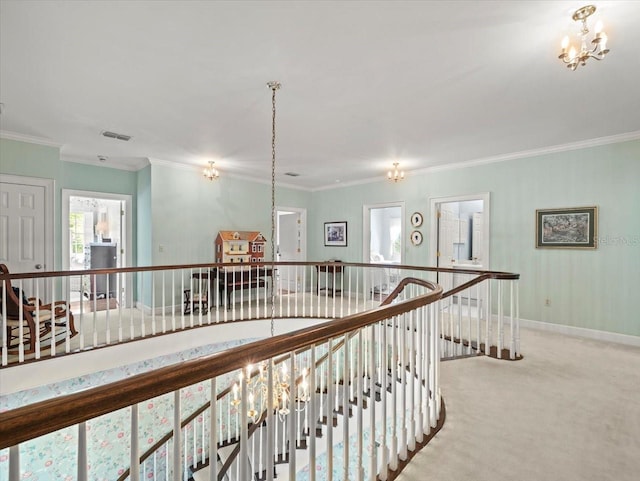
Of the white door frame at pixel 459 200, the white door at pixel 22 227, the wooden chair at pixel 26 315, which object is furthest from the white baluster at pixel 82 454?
the white door frame at pixel 459 200

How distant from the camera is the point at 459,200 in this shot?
5676 millimetres

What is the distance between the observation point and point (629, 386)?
9.15 ft

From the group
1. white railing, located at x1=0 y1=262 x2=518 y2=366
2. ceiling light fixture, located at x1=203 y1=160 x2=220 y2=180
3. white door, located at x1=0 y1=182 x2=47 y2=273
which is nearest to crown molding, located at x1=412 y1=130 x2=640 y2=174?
white railing, located at x1=0 y1=262 x2=518 y2=366

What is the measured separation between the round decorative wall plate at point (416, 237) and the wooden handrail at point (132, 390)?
17.1 feet

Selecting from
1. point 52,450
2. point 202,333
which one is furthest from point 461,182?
point 52,450

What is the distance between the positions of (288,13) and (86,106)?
269 cm

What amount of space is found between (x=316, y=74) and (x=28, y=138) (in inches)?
174

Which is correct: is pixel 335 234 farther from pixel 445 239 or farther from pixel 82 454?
pixel 82 454

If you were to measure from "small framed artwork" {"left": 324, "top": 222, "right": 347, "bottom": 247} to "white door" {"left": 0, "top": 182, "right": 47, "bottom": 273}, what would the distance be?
17.5 ft

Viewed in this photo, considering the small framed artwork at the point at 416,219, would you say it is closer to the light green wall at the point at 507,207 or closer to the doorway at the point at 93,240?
the light green wall at the point at 507,207

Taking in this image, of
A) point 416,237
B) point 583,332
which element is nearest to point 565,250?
point 583,332

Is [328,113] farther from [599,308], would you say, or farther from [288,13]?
[599,308]

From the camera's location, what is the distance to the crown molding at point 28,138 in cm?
429

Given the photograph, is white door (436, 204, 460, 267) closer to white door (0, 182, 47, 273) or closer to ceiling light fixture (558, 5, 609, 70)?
ceiling light fixture (558, 5, 609, 70)
